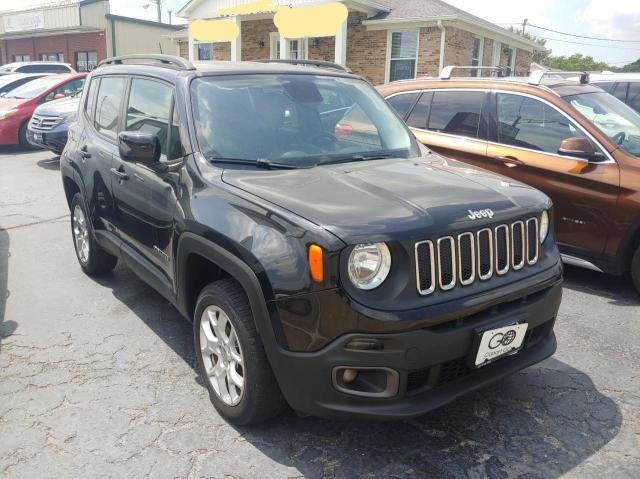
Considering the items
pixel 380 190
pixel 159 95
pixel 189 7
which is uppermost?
pixel 189 7

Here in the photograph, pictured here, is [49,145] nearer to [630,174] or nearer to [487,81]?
[487,81]

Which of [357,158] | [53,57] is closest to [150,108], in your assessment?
[357,158]

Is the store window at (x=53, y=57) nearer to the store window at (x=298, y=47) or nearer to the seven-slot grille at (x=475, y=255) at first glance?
the store window at (x=298, y=47)

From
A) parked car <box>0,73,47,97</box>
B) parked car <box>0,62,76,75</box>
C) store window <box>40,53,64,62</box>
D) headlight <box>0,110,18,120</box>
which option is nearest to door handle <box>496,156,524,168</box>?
headlight <box>0,110,18,120</box>

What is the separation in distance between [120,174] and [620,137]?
4.15 m

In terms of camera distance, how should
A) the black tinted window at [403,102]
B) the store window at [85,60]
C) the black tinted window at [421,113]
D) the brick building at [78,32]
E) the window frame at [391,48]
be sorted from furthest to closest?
the store window at [85,60]
the brick building at [78,32]
the window frame at [391,48]
the black tinted window at [403,102]
the black tinted window at [421,113]

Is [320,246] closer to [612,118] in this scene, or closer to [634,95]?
[612,118]

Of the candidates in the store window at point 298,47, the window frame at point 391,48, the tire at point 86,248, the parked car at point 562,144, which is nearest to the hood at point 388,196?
the parked car at point 562,144

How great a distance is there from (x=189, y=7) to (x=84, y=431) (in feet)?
74.3

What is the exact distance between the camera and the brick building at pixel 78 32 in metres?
30.7

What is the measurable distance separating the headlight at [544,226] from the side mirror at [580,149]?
186 cm

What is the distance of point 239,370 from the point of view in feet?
9.51

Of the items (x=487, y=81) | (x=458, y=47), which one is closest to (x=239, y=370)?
(x=487, y=81)

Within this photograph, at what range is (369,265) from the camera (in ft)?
8.02
